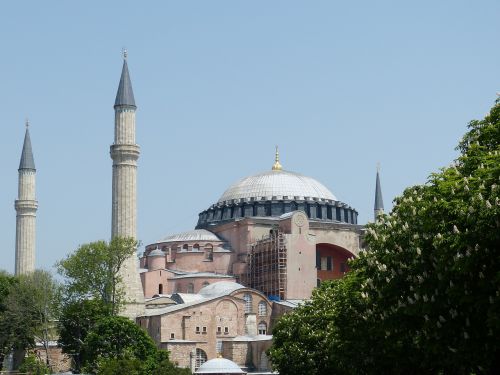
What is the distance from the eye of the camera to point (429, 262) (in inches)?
809

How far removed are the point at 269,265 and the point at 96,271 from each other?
54.7ft

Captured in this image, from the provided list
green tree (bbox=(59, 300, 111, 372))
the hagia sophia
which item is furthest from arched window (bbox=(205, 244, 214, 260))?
green tree (bbox=(59, 300, 111, 372))

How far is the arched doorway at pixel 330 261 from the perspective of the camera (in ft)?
267

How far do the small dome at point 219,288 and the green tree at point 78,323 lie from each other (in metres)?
11.2

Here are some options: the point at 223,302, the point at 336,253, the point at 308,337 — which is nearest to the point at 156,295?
the point at 223,302

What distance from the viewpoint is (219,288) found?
7294 cm

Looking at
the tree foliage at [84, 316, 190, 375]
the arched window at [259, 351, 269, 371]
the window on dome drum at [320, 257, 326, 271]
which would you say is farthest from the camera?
the window on dome drum at [320, 257, 326, 271]

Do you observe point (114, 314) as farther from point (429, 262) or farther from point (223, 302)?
point (429, 262)

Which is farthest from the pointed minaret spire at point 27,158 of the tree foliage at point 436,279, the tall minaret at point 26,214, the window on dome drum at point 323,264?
the tree foliage at point 436,279

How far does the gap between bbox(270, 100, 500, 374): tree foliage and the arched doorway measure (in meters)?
54.0

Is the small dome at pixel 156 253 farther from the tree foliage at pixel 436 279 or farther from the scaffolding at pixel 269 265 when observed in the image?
the tree foliage at pixel 436 279

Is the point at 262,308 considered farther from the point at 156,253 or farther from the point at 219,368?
the point at 219,368

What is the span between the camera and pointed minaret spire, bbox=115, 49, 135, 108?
69.8 meters

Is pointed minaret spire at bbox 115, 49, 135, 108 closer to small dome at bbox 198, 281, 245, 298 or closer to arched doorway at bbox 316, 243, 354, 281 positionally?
small dome at bbox 198, 281, 245, 298
